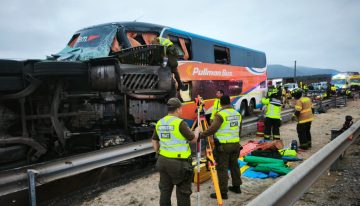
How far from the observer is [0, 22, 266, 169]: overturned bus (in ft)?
18.0

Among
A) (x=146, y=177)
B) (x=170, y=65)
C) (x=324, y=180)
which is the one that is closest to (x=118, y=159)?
(x=146, y=177)

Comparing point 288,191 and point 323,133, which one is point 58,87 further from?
point 323,133

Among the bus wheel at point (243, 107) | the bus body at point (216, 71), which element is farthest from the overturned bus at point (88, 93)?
the bus wheel at point (243, 107)

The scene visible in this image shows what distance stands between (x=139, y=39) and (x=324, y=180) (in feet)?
18.5

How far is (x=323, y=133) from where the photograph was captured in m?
10.6

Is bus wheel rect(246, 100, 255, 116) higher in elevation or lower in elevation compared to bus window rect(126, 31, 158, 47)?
lower

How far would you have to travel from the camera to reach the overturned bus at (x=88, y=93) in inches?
216

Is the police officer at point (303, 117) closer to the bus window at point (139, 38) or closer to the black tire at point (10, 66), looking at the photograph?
the bus window at point (139, 38)

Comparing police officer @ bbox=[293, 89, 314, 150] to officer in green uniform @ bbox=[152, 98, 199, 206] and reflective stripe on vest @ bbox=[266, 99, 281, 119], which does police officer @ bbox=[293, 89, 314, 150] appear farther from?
officer in green uniform @ bbox=[152, 98, 199, 206]

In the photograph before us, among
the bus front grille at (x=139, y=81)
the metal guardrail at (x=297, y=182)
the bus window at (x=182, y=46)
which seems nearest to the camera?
the metal guardrail at (x=297, y=182)

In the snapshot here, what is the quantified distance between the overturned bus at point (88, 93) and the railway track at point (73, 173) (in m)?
0.59

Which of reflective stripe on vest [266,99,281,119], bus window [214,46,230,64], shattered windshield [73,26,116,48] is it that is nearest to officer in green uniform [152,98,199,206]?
shattered windshield [73,26,116,48]

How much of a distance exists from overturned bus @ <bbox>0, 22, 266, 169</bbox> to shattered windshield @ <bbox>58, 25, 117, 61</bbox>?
26mm

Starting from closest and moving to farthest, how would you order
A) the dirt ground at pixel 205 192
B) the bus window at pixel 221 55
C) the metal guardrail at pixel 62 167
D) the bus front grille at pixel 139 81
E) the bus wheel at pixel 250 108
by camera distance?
the metal guardrail at pixel 62 167, the dirt ground at pixel 205 192, the bus front grille at pixel 139 81, the bus window at pixel 221 55, the bus wheel at pixel 250 108
